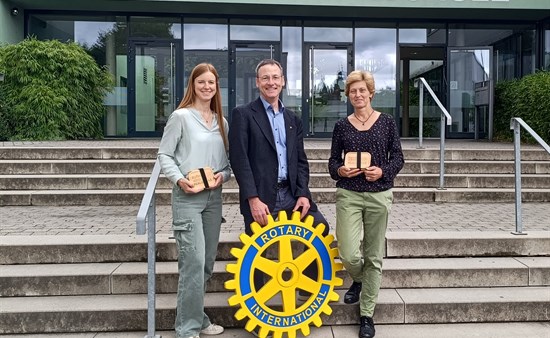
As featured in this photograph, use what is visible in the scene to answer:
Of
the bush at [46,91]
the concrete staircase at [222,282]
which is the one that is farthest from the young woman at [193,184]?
the bush at [46,91]

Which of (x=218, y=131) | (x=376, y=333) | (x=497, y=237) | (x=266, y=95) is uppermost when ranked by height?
(x=266, y=95)

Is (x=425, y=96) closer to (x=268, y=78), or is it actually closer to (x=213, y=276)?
(x=213, y=276)

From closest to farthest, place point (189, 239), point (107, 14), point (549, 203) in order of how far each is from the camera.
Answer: point (189, 239) < point (549, 203) < point (107, 14)

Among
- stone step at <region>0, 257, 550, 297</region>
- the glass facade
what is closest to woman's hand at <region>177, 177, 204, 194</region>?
stone step at <region>0, 257, 550, 297</region>

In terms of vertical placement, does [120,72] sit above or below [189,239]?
above

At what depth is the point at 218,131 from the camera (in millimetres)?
3416

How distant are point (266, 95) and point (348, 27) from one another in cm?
1024

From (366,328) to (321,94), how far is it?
972 cm

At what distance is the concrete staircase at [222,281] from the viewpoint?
12.3 feet

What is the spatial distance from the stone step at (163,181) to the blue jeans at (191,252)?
11.5ft

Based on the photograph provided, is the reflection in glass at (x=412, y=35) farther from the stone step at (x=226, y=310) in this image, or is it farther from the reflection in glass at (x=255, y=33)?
the stone step at (x=226, y=310)

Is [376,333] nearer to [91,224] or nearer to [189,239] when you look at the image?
[189,239]

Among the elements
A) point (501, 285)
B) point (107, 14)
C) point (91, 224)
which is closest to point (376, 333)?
point (501, 285)

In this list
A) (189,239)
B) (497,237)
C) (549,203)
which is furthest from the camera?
(549,203)
